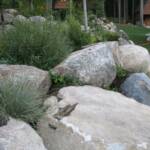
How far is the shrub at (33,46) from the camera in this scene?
7238mm

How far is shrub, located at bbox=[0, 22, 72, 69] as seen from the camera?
724 cm

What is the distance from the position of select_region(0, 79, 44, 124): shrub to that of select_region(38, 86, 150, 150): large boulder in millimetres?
185

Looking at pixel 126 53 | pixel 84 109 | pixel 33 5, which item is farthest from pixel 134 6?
pixel 84 109

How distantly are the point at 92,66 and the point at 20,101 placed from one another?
78.6 inches

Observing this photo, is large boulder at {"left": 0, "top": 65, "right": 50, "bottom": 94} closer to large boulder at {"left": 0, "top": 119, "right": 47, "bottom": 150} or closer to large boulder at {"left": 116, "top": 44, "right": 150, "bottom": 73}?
large boulder at {"left": 0, "top": 119, "right": 47, "bottom": 150}

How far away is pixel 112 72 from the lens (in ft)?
24.2

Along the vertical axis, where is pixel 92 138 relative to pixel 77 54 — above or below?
below

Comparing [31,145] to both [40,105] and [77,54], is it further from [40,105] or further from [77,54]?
[77,54]

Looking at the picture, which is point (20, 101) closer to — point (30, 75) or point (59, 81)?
point (30, 75)

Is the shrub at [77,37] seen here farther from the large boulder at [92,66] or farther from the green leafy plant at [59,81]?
the green leafy plant at [59,81]

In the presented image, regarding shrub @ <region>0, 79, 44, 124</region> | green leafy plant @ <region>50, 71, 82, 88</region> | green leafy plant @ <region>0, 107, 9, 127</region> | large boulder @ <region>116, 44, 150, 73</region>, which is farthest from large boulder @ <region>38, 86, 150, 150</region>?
large boulder @ <region>116, 44, 150, 73</region>

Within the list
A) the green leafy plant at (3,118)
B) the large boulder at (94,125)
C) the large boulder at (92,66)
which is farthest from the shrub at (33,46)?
the green leafy plant at (3,118)

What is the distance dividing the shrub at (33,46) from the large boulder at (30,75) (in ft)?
2.37

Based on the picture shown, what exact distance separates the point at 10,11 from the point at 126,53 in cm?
1233
